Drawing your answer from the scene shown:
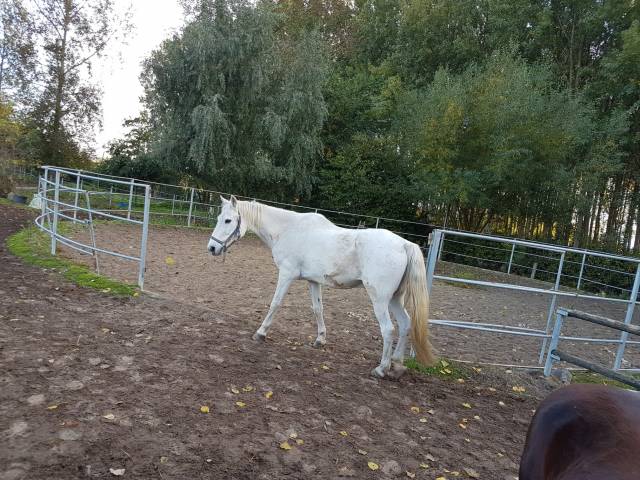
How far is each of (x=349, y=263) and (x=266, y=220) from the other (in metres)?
1.11

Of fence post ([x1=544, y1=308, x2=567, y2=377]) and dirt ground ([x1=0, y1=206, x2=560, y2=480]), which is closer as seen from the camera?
dirt ground ([x1=0, y1=206, x2=560, y2=480])

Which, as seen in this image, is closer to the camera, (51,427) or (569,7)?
(51,427)

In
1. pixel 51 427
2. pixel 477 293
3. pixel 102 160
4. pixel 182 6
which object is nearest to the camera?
pixel 51 427

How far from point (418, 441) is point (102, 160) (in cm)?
→ 2628

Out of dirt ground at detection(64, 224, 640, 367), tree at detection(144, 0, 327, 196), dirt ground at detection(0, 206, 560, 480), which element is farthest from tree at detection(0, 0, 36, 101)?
dirt ground at detection(0, 206, 560, 480)

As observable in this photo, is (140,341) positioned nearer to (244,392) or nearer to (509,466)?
(244,392)

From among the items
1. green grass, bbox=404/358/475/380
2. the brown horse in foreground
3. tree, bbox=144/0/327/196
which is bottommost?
green grass, bbox=404/358/475/380

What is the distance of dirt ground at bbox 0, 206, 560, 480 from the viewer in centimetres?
225

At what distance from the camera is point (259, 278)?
796 cm

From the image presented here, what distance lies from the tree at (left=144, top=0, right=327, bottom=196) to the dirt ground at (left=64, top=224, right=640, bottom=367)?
493 centimetres

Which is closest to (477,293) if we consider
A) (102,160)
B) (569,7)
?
(569,7)

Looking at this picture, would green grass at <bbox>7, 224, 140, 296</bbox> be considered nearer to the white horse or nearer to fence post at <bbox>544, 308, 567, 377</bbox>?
the white horse

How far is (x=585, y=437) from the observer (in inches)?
52.6

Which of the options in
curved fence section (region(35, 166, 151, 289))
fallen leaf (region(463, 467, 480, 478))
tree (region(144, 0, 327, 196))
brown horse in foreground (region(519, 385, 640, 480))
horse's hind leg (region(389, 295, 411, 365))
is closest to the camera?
brown horse in foreground (region(519, 385, 640, 480))
